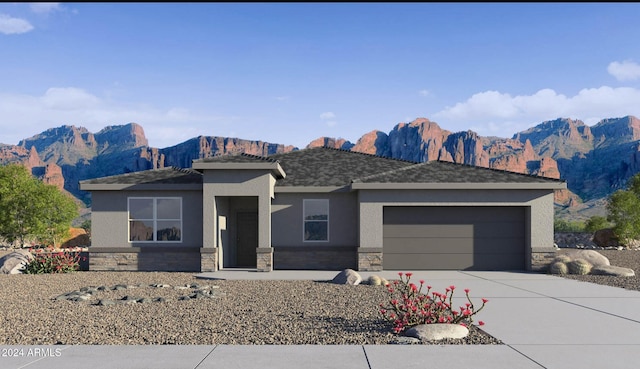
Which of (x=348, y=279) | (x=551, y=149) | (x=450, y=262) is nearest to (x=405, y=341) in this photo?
(x=348, y=279)

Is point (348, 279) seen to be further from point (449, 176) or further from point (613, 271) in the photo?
point (613, 271)

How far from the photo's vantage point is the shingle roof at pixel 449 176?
20547 millimetres

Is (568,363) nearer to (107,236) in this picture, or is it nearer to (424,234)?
(424,234)

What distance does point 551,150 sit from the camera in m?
159

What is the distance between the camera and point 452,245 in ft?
68.1

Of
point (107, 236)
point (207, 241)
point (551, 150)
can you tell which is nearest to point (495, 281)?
point (207, 241)

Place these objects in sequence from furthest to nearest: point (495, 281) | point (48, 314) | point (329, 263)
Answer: point (329, 263) < point (495, 281) < point (48, 314)

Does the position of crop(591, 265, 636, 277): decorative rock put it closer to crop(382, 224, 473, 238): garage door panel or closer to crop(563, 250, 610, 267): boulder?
crop(563, 250, 610, 267): boulder

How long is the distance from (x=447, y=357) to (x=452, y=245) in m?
14.0

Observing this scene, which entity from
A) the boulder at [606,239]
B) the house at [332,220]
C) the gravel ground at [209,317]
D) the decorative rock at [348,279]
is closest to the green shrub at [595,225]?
the boulder at [606,239]

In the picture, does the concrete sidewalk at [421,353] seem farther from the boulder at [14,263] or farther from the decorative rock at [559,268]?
the boulder at [14,263]

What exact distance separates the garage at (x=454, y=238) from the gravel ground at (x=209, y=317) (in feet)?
18.3

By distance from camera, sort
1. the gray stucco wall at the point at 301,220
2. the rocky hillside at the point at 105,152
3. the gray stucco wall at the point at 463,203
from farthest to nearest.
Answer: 1. the rocky hillside at the point at 105,152
2. the gray stucco wall at the point at 301,220
3. the gray stucco wall at the point at 463,203

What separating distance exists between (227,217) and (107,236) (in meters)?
4.30
